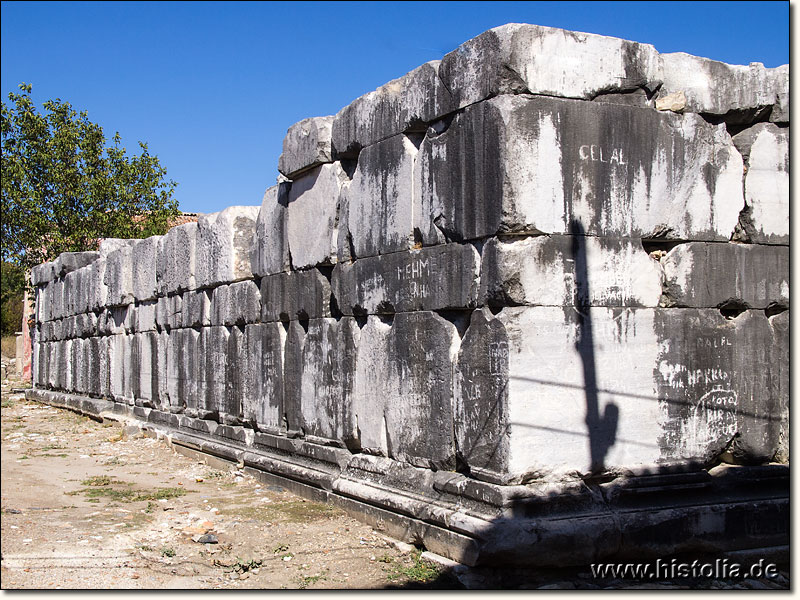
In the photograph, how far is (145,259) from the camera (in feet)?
39.9

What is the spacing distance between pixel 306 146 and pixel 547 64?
279 cm

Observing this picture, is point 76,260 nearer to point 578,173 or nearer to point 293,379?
point 293,379

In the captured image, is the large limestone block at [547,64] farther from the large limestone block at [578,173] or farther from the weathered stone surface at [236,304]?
the weathered stone surface at [236,304]

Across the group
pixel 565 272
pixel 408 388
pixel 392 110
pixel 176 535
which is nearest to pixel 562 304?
pixel 565 272

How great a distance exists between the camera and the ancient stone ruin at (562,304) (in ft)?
16.9

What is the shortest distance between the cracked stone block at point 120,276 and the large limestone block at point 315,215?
5.60 meters

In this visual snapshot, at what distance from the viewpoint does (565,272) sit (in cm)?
523

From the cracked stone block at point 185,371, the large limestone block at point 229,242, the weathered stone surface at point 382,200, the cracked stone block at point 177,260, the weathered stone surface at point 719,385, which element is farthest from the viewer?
the cracked stone block at point 177,260

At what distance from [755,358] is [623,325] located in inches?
43.9

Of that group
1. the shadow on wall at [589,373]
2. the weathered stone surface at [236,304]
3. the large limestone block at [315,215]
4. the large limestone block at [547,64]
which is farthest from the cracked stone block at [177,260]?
the shadow on wall at [589,373]

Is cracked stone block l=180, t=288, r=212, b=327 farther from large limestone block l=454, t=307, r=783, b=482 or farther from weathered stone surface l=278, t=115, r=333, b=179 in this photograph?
large limestone block l=454, t=307, r=783, b=482

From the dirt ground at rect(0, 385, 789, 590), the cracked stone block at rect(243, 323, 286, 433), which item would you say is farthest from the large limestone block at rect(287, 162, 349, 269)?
the dirt ground at rect(0, 385, 789, 590)

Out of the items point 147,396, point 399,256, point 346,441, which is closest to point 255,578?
point 346,441

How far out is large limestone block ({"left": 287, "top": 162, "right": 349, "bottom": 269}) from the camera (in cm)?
717
